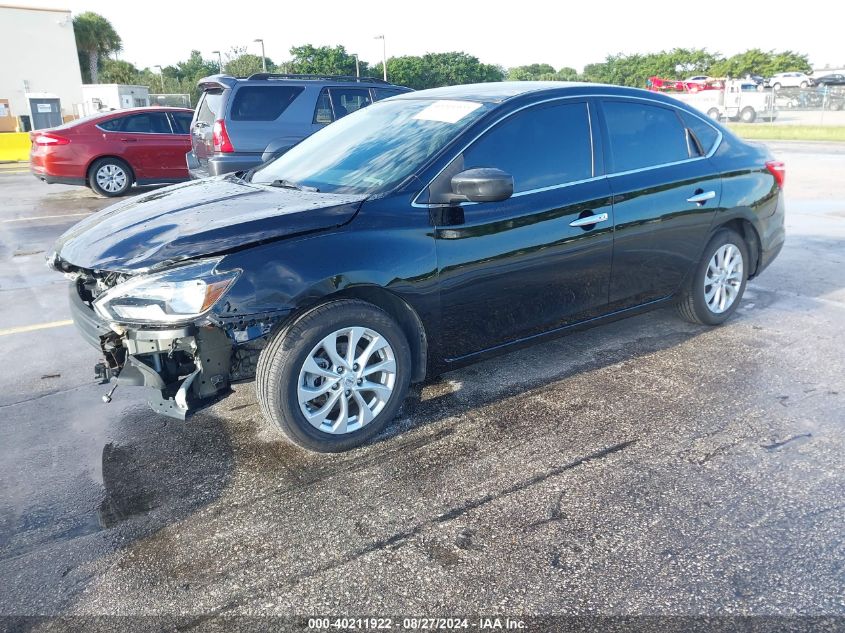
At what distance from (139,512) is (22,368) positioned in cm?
220

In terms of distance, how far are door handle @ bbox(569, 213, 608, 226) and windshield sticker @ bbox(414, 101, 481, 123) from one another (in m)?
0.86

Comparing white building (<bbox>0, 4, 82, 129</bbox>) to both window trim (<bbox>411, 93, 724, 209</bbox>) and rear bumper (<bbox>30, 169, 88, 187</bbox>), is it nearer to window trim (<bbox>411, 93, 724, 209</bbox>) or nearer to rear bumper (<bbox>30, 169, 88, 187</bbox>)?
rear bumper (<bbox>30, 169, 88, 187</bbox>)

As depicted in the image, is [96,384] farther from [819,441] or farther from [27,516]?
[819,441]

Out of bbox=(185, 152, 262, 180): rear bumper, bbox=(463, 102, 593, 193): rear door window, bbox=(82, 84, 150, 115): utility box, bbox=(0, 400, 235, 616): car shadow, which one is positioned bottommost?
bbox=(0, 400, 235, 616): car shadow

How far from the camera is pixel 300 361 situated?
3.15 metres

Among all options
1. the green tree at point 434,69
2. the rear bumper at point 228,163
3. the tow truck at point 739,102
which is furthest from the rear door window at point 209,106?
the green tree at point 434,69

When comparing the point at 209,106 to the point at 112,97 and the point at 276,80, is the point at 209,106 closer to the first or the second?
the point at 276,80

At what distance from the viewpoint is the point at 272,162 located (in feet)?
15.4

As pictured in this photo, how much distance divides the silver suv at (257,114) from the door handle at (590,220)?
5.80 metres

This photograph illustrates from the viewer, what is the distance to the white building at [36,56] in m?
41.9

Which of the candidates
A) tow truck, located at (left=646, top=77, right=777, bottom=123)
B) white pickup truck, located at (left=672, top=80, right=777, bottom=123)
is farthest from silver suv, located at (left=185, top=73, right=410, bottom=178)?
white pickup truck, located at (left=672, top=80, right=777, bottom=123)

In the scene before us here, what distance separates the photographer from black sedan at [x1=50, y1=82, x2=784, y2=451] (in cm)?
304

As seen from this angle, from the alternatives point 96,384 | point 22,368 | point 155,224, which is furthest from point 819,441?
point 22,368

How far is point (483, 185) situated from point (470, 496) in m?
1.47
